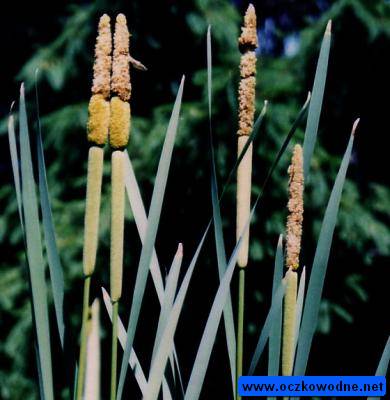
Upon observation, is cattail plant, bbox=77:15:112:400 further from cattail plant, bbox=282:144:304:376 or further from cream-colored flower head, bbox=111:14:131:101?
cattail plant, bbox=282:144:304:376

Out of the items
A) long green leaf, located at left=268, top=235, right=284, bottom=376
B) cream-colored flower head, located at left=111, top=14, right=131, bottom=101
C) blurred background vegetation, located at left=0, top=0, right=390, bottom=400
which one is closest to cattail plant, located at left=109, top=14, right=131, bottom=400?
cream-colored flower head, located at left=111, top=14, right=131, bottom=101

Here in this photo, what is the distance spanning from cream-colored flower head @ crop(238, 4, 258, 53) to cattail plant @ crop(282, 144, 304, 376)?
0.07 m

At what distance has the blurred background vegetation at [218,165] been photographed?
152 centimetres

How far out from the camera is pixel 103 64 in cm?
35

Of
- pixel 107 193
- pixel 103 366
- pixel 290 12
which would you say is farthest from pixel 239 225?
pixel 290 12

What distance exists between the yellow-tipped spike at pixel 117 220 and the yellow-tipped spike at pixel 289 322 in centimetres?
11

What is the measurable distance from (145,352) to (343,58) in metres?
1.02

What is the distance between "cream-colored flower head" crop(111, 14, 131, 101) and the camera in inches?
Answer: 13.7

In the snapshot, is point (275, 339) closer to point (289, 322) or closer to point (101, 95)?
point (289, 322)

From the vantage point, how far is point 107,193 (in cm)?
150

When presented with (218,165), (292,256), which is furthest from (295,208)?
(218,165)

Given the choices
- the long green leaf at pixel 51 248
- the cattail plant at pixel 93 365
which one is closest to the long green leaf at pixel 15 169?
the long green leaf at pixel 51 248

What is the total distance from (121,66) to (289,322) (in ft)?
0.63

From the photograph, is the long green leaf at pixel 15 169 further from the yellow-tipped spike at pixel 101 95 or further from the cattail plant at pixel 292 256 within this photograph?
the cattail plant at pixel 292 256
